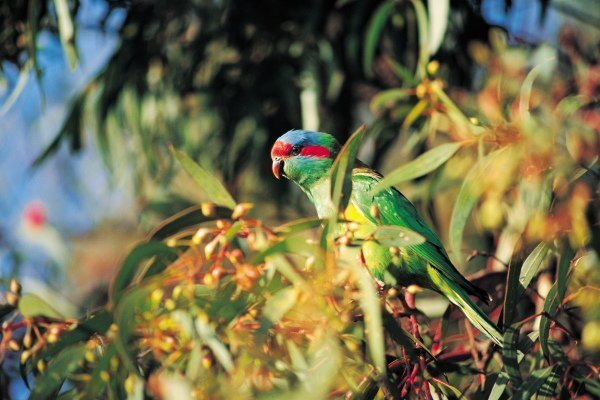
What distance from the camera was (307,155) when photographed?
259 cm

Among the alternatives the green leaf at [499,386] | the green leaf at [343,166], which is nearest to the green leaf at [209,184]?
the green leaf at [343,166]

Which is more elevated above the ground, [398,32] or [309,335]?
[309,335]

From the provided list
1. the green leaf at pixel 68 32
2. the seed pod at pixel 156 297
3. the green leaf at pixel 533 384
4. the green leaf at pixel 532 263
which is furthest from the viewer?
the green leaf at pixel 68 32

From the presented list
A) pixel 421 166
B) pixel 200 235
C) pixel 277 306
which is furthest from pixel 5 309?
pixel 421 166

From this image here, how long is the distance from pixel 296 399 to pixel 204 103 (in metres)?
2.56

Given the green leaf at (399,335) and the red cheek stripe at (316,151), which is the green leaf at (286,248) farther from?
the red cheek stripe at (316,151)

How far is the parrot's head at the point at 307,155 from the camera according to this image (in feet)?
8.50

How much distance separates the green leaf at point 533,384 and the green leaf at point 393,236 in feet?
1.40

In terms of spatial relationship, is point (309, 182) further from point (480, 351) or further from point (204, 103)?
point (204, 103)

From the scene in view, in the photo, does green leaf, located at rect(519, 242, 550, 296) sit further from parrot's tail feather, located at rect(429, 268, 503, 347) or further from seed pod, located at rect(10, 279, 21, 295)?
seed pod, located at rect(10, 279, 21, 295)

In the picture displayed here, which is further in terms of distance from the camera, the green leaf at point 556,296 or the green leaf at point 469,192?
the green leaf at point 469,192

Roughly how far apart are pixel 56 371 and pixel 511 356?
971 mm

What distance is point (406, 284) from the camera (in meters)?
2.31

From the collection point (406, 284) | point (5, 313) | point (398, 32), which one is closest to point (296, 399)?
point (5, 313)
